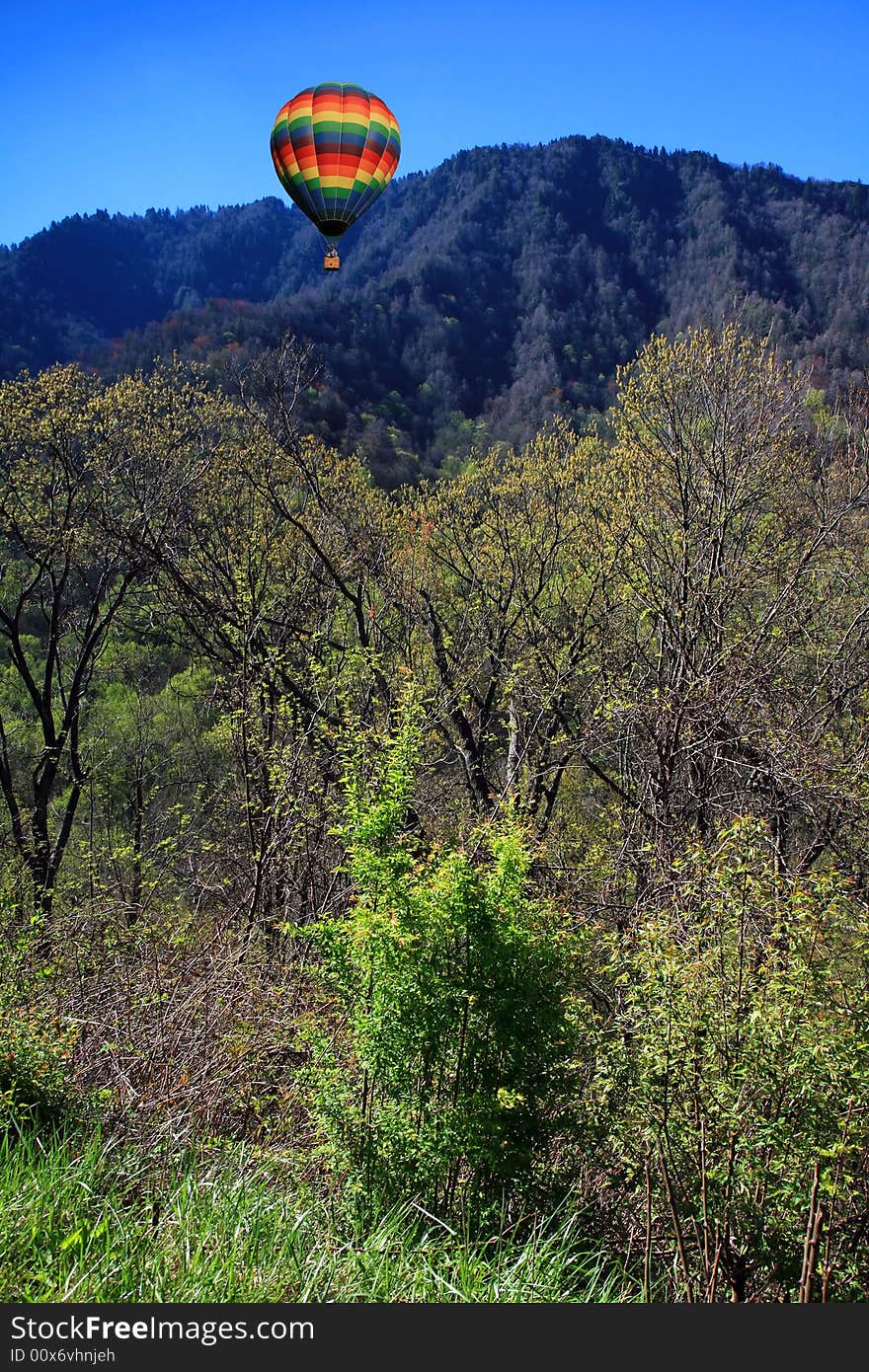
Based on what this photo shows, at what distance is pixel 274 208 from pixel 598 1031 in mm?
99716

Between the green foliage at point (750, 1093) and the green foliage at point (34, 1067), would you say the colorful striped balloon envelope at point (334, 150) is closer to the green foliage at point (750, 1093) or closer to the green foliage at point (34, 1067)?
the green foliage at point (34, 1067)

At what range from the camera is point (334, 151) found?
1445cm

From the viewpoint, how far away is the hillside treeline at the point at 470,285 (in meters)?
42.9

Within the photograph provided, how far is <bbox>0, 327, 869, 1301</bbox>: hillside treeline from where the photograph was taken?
189 inches

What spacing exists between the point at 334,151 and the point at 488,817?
11.6m

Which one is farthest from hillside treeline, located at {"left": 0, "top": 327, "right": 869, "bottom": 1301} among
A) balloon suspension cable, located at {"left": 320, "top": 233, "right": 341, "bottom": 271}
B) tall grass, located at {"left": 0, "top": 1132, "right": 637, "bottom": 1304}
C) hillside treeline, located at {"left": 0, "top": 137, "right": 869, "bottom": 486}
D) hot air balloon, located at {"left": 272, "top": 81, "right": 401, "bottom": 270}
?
hillside treeline, located at {"left": 0, "top": 137, "right": 869, "bottom": 486}

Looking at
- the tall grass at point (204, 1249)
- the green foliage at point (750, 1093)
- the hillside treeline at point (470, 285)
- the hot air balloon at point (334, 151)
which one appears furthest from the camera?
the hillside treeline at point (470, 285)

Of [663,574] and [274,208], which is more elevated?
[274,208]

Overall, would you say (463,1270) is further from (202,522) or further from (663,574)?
(202,522)

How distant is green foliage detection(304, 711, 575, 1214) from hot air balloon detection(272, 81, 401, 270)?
40.3ft

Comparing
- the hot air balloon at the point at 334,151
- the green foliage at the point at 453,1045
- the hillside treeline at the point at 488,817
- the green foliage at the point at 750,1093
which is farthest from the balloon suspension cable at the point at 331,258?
the green foliage at the point at 750,1093

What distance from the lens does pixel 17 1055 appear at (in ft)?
17.7

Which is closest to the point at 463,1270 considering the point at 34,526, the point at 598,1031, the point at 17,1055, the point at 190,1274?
the point at 190,1274

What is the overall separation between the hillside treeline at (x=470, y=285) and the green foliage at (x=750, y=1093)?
2401 centimetres
